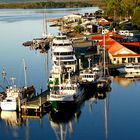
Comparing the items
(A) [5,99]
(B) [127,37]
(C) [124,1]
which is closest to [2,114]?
(A) [5,99]

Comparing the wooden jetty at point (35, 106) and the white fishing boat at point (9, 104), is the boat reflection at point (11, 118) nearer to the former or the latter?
the white fishing boat at point (9, 104)

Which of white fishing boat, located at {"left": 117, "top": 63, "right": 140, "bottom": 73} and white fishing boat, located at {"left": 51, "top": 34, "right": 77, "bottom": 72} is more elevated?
white fishing boat, located at {"left": 51, "top": 34, "right": 77, "bottom": 72}

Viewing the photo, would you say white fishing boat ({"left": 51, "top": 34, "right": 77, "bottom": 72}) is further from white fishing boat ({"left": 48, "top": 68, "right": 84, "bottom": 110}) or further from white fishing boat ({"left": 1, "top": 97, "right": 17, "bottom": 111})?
white fishing boat ({"left": 1, "top": 97, "right": 17, "bottom": 111})

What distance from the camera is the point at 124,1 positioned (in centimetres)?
8731

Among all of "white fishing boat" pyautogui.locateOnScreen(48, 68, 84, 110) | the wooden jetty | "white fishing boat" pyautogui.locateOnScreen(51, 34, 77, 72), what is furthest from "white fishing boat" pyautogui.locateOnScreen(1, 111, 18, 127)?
"white fishing boat" pyautogui.locateOnScreen(51, 34, 77, 72)

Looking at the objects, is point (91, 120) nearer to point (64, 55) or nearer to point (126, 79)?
point (126, 79)

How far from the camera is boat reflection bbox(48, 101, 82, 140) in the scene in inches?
1084

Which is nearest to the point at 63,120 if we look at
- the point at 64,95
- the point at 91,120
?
the point at 91,120

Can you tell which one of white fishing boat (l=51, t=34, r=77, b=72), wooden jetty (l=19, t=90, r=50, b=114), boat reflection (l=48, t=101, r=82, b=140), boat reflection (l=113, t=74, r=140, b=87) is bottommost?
boat reflection (l=48, t=101, r=82, b=140)

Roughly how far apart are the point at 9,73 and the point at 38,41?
22108 millimetres

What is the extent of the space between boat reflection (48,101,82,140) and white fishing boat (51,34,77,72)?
9833mm

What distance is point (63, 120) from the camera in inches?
1177

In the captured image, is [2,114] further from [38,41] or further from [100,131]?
[38,41]

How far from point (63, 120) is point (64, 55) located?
1473 centimetres
